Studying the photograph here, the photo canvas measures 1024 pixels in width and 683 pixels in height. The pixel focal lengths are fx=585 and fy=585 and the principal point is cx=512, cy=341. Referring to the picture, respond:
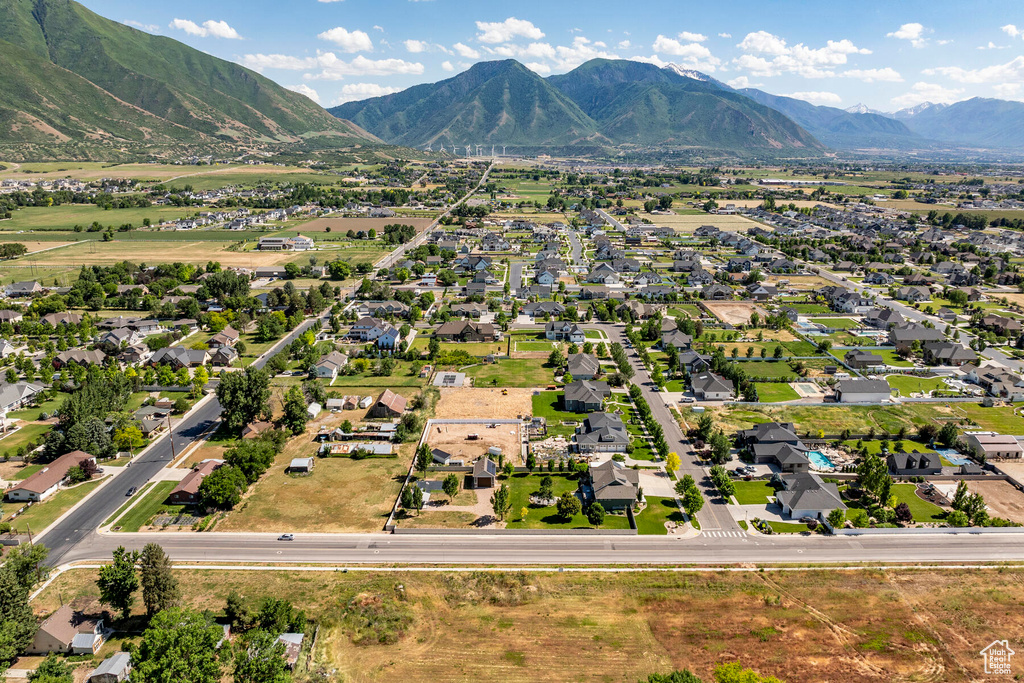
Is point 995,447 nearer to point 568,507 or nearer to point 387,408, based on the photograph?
point 568,507

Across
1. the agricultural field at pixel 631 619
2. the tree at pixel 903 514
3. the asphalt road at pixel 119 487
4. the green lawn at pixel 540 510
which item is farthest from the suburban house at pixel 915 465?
the asphalt road at pixel 119 487

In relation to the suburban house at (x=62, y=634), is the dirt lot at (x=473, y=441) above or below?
above

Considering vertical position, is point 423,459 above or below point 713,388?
below

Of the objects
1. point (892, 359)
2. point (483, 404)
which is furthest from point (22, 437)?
point (892, 359)

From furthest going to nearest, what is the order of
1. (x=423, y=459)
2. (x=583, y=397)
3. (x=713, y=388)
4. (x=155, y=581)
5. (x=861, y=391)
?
1. (x=713, y=388)
2. (x=861, y=391)
3. (x=583, y=397)
4. (x=423, y=459)
5. (x=155, y=581)

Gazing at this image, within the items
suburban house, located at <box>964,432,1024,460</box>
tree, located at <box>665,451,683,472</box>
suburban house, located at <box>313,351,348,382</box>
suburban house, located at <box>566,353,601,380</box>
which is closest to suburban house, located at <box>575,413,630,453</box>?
tree, located at <box>665,451,683,472</box>

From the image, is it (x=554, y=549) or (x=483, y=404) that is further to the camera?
(x=483, y=404)

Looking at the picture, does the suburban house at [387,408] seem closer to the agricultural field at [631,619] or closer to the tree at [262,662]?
the agricultural field at [631,619]
